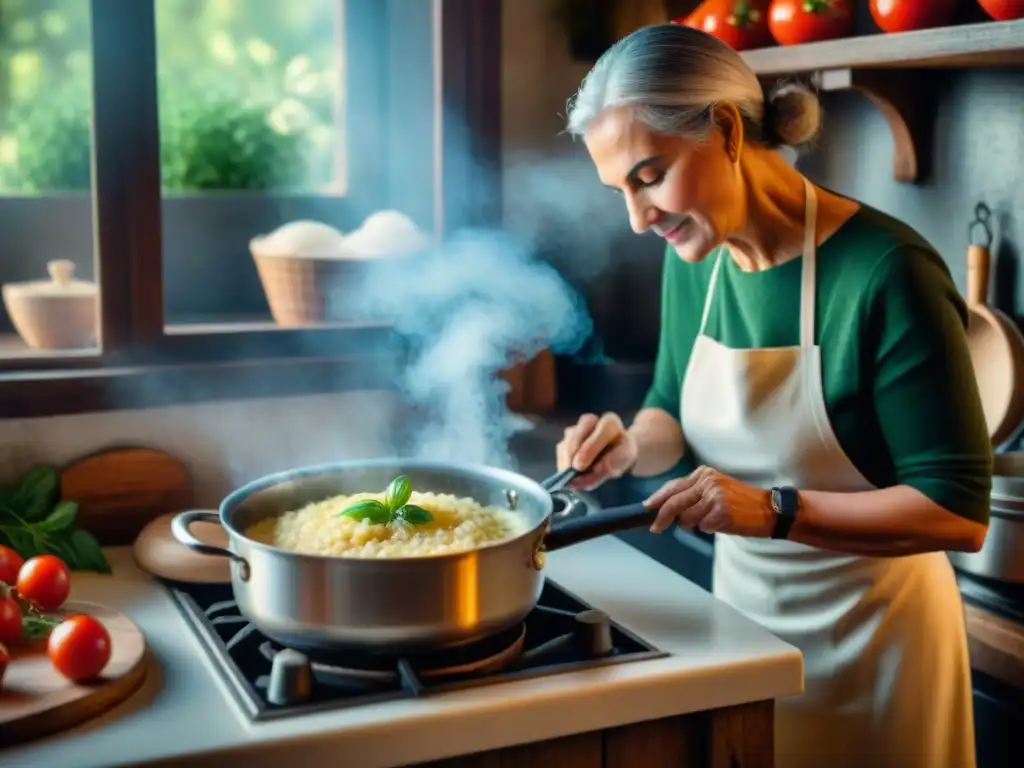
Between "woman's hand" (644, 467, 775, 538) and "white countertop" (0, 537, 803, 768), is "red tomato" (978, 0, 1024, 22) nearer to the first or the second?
"woman's hand" (644, 467, 775, 538)

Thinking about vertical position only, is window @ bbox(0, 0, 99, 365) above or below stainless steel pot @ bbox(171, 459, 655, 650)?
above

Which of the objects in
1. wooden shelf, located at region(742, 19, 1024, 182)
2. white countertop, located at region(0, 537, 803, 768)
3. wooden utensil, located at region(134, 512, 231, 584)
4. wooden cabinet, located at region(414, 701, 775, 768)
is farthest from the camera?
wooden shelf, located at region(742, 19, 1024, 182)

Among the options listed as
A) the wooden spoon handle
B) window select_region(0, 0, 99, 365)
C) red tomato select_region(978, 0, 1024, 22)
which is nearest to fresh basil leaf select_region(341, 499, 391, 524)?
window select_region(0, 0, 99, 365)

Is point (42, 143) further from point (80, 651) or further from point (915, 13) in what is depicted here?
point (915, 13)

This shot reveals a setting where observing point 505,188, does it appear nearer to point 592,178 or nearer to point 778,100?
point 592,178

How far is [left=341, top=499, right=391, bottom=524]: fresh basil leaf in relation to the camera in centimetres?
145

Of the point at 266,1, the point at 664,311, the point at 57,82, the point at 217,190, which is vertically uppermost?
the point at 266,1

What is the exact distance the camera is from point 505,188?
7.59ft

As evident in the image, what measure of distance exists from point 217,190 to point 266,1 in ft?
1.23

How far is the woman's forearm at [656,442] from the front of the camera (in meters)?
1.86

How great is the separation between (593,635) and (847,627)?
451 millimetres

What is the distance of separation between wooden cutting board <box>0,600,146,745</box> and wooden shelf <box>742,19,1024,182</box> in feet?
4.65

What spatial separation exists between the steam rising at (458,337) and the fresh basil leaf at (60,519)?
1.95 ft

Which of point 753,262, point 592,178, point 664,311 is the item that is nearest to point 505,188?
point 592,178
